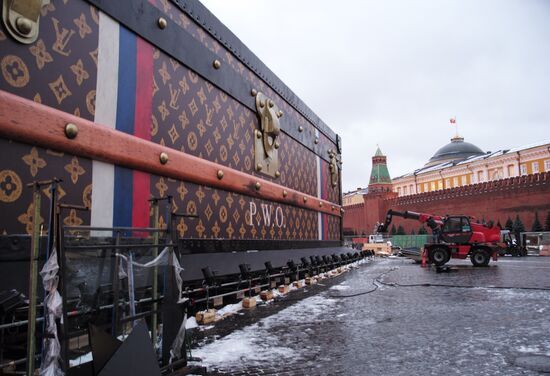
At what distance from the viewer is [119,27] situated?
11.8 ft

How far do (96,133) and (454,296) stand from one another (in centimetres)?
546

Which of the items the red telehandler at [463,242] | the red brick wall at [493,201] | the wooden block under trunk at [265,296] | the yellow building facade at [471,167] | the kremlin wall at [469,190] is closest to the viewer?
the wooden block under trunk at [265,296]

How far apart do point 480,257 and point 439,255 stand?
1356mm

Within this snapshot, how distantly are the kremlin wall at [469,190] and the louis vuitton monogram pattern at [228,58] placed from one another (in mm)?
28047

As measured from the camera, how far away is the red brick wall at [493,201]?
30.5 m

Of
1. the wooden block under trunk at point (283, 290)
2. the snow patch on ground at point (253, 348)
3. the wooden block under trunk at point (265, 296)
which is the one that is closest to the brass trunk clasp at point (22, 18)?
the snow patch on ground at point (253, 348)

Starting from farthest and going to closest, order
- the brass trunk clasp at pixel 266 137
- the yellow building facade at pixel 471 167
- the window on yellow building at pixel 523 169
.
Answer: the window on yellow building at pixel 523 169, the yellow building facade at pixel 471 167, the brass trunk clasp at pixel 266 137

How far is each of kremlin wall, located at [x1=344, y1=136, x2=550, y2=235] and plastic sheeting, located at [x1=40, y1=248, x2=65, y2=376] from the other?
3460 cm

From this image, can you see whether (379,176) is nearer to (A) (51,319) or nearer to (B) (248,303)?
(B) (248,303)

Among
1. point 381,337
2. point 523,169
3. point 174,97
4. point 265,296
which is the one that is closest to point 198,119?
point 174,97

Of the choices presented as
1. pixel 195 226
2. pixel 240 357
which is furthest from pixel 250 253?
pixel 240 357

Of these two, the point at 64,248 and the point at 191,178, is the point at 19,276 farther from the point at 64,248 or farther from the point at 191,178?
the point at 191,178

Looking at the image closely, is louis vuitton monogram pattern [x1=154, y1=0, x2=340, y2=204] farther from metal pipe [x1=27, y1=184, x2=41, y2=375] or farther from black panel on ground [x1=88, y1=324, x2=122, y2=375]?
black panel on ground [x1=88, y1=324, x2=122, y2=375]

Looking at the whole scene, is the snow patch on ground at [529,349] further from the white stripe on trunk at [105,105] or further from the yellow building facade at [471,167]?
the yellow building facade at [471,167]
